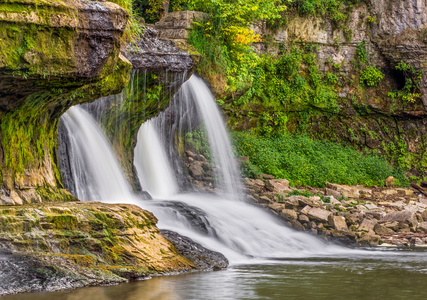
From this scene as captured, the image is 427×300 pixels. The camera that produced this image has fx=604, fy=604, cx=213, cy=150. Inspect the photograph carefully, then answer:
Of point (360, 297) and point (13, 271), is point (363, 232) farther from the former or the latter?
point (13, 271)

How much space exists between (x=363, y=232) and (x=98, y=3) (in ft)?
30.3

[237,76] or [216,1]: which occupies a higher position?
[216,1]

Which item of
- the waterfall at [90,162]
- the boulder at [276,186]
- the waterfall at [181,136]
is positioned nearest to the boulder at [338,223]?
the boulder at [276,186]

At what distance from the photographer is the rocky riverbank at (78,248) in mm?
7340

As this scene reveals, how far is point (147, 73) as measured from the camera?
13.7 metres

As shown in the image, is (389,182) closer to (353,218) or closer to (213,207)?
(353,218)

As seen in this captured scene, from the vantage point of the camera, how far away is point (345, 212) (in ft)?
54.2

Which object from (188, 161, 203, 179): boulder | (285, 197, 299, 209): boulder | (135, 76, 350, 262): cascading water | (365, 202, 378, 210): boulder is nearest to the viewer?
(135, 76, 350, 262): cascading water

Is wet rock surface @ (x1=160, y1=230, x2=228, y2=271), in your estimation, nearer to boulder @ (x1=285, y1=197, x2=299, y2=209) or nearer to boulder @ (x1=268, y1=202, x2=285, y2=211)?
boulder @ (x1=268, y1=202, x2=285, y2=211)

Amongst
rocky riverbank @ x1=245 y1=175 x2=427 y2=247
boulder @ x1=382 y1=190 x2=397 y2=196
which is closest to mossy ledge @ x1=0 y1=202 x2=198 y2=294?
rocky riverbank @ x1=245 y1=175 x2=427 y2=247

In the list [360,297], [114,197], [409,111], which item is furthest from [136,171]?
[409,111]

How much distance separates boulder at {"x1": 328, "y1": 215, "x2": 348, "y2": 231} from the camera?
1486 centimetres

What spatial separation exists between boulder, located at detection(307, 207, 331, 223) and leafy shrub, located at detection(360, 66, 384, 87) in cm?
1106

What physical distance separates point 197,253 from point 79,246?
2414 millimetres
